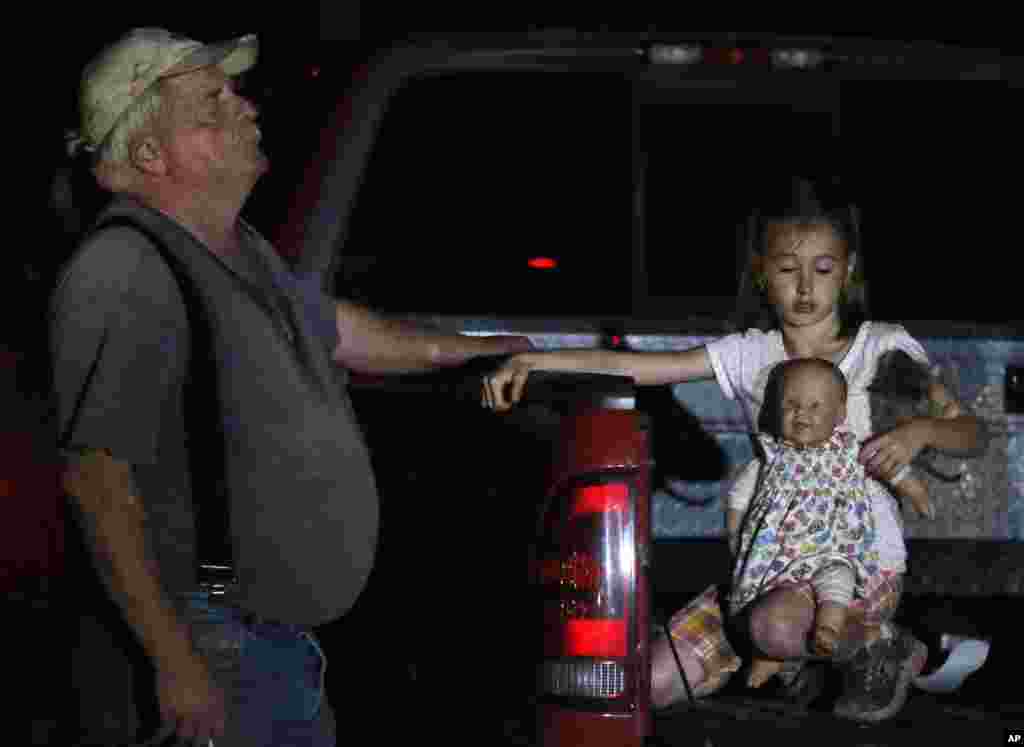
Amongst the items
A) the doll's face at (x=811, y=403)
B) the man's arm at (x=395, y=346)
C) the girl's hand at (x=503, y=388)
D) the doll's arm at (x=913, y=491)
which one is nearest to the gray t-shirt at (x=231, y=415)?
the girl's hand at (x=503, y=388)

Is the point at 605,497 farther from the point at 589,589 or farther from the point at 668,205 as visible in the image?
the point at 668,205

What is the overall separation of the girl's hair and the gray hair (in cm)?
142

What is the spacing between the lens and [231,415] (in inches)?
Result: 107

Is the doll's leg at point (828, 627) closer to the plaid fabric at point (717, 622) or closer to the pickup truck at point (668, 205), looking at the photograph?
the plaid fabric at point (717, 622)

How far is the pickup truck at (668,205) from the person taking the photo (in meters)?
3.96

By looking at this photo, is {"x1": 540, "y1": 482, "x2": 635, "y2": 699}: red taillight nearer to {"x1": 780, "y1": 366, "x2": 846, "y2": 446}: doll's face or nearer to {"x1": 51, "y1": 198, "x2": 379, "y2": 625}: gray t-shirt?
{"x1": 51, "y1": 198, "x2": 379, "y2": 625}: gray t-shirt

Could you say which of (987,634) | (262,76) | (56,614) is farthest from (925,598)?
(56,614)

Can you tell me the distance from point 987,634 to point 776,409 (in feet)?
3.09

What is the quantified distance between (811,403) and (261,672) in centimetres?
129

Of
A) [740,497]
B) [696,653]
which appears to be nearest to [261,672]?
[696,653]

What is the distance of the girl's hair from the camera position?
12.3 ft

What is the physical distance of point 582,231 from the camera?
4164mm

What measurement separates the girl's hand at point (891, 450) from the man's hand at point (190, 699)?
4.82 ft

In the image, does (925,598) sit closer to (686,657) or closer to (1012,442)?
(1012,442)
